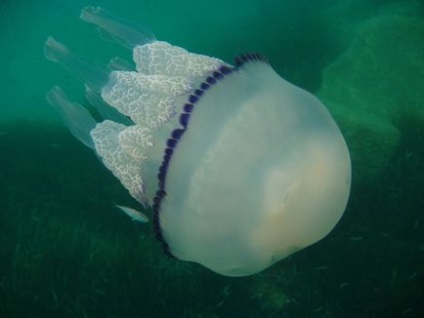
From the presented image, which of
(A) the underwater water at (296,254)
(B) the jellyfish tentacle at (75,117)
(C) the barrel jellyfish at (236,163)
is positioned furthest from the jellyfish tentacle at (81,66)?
(A) the underwater water at (296,254)

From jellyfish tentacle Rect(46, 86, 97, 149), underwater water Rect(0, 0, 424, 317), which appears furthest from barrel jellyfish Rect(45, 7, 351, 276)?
underwater water Rect(0, 0, 424, 317)

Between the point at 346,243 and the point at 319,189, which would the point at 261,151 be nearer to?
the point at 319,189

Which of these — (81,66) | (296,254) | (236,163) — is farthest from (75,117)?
(296,254)

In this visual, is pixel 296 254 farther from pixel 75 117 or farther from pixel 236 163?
pixel 236 163

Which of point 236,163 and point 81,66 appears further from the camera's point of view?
point 81,66

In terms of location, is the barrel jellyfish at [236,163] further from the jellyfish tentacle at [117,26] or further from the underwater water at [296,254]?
the underwater water at [296,254]

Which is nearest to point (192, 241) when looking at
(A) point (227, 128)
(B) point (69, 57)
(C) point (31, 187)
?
(A) point (227, 128)
